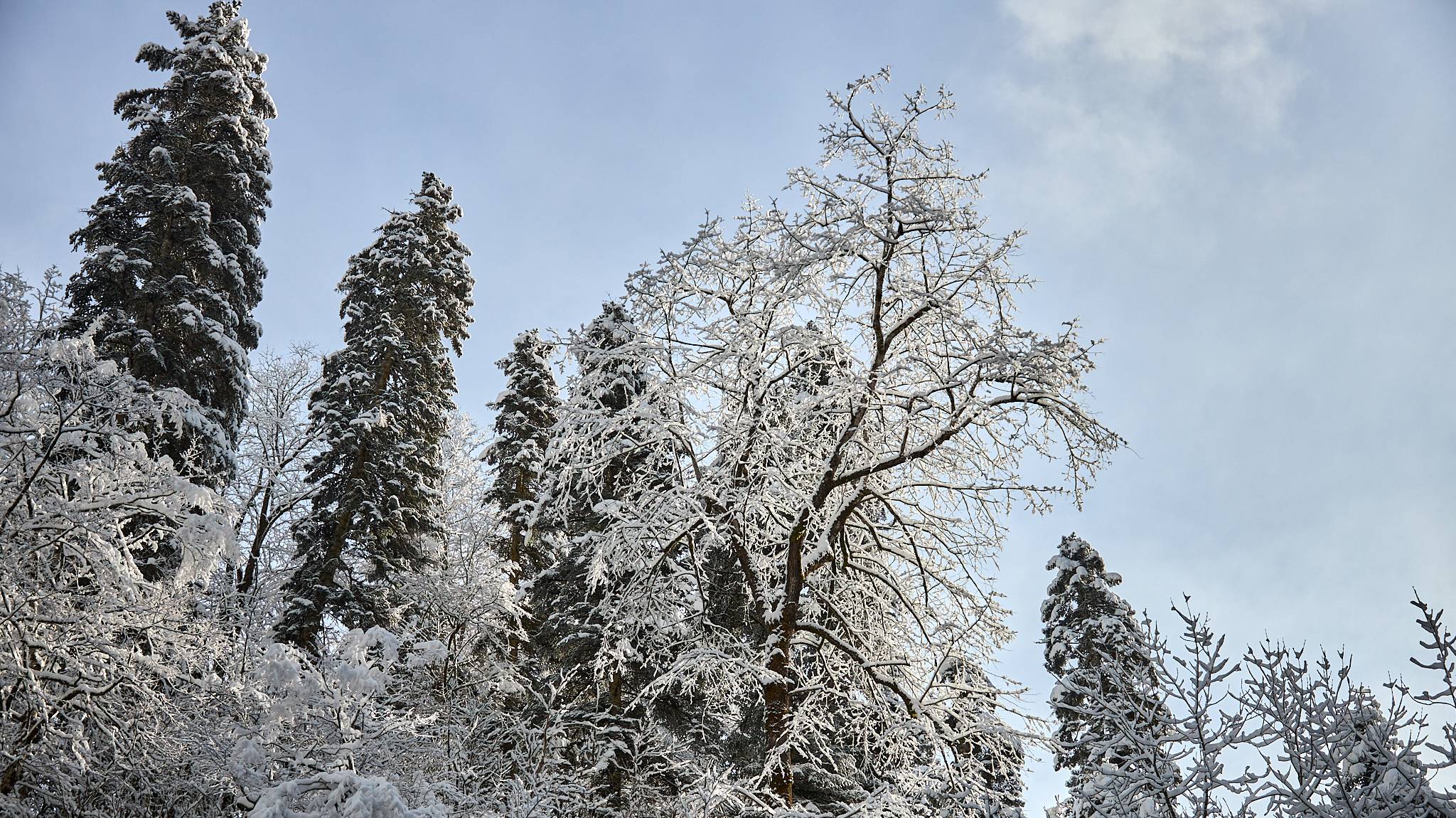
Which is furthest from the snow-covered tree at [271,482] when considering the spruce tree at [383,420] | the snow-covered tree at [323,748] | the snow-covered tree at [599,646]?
the snow-covered tree at [323,748]

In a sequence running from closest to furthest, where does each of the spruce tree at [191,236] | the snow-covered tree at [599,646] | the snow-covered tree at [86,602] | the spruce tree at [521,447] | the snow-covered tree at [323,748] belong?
the snow-covered tree at [323,748] → the snow-covered tree at [86,602] → the snow-covered tree at [599,646] → the spruce tree at [191,236] → the spruce tree at [521,447]

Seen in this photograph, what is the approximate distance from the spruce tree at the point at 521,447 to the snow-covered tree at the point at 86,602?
347 inches

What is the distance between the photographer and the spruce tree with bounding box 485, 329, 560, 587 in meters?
17.4

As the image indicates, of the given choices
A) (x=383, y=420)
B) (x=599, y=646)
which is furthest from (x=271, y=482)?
(x=599, y=646)

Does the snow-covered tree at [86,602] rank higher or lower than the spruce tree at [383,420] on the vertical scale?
lower

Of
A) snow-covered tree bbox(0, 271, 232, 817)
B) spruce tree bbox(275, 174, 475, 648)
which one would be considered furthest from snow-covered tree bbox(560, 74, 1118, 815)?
spruce tree bbox(275, 174, 475, 648)

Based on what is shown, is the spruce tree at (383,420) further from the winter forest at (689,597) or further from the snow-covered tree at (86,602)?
the snow-covered tree at (86,602)

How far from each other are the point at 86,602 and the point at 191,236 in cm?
920

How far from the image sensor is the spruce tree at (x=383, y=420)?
1478cm

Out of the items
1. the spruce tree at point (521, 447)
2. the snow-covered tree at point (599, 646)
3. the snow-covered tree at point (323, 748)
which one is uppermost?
the spruce tree at point (521, 447)

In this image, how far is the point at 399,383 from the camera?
653 inches

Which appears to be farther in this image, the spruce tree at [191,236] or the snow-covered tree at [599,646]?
the spruce tree at [191,236]

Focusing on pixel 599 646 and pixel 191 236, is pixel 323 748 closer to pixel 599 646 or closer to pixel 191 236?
pixel 599 646

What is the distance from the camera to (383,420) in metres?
15.6
